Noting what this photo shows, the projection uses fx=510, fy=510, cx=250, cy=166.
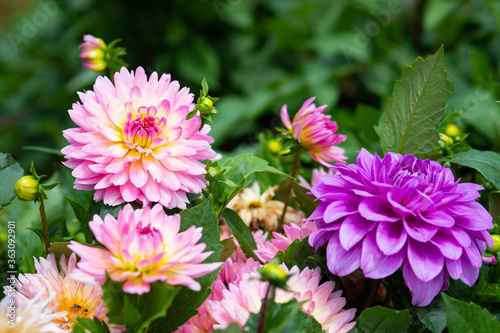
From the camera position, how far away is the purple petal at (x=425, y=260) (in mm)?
370

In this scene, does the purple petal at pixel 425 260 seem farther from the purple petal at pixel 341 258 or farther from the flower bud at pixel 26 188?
the flower bud at pixel 26 188

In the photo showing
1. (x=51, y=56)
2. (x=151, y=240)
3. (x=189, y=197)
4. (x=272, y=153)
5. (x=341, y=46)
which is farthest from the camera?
(x=51, y=56)

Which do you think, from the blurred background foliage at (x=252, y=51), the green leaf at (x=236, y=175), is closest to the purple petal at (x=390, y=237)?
the green leaf at (x=236, y=175)

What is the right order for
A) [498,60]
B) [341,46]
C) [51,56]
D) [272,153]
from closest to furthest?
[272,153] → [498,60] → [341,46] → [51,56]

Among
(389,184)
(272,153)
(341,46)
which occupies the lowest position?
(341,46)

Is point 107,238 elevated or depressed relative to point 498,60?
elevated

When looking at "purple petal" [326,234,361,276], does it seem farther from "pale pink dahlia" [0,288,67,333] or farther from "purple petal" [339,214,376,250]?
"pale pink dahlia" [0,288,67,333]

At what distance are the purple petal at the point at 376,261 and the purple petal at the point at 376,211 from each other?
20mm

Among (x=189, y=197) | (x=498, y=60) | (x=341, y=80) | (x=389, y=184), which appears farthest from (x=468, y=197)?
(x=341, y=80)

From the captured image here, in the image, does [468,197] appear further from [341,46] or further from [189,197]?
[341,46]

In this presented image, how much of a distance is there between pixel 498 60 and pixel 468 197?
948 millimetres

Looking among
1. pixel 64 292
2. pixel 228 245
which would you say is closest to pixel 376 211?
pixel 228 245

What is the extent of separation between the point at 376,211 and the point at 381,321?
8cm

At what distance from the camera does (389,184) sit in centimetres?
41
